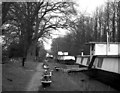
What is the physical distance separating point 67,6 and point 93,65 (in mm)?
13987

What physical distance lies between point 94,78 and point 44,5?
1804cm

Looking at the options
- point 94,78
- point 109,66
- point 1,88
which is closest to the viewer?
point 1,88

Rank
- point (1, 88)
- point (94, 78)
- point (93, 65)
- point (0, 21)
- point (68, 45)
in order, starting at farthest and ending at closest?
point (68, 45) < point (93, 65) < point (94, 78) < point (0, 21) < point (1, 88)

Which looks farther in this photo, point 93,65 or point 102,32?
point 102,32

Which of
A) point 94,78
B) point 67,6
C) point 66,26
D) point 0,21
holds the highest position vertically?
point 67,6

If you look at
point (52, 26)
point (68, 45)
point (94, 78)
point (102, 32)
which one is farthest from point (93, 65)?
point (68, 45)

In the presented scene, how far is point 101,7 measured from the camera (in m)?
55.1

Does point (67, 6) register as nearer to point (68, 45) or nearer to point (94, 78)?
point (94, 78)

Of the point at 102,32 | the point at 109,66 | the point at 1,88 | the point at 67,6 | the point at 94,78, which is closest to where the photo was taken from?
the point at 1,88

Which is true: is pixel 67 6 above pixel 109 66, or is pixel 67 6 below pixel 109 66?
above

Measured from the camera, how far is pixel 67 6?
3606cm

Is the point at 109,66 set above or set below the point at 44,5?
below

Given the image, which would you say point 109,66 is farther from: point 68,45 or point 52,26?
point 68,45

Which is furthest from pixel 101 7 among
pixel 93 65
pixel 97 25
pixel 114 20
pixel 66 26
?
pixel 93 65
